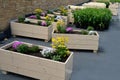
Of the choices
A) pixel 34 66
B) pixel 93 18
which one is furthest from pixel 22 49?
pixel 93 18

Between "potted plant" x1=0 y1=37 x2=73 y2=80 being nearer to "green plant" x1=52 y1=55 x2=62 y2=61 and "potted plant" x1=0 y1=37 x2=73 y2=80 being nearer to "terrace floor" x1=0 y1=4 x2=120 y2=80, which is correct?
"green plant" x1=52 y1=55 x2=62 y2=61

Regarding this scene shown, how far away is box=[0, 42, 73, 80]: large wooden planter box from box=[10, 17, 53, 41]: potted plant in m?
1.87

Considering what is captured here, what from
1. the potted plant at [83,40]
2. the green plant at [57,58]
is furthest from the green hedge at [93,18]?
the green plant at [57,58]

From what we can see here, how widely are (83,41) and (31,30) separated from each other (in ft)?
4.90

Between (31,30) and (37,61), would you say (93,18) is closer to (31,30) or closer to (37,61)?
(31,30)

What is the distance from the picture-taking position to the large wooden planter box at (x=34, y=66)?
2.99m

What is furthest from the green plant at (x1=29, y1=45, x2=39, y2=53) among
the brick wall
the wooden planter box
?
the brick wall

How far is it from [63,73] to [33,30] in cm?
245

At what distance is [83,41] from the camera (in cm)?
452

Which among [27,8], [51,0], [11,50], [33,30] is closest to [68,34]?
[33,30]

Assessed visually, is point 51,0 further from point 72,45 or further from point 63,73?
point 63,73

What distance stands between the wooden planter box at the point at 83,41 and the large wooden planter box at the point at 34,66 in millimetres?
1339

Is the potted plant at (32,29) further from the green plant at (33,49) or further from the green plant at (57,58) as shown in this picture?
the green plant at (57,58)

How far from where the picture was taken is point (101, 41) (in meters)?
5.54
